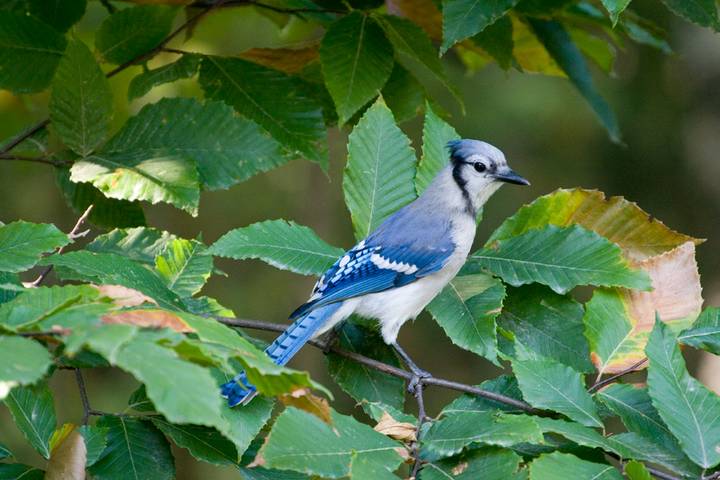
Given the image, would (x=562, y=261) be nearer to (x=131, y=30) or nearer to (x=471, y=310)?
(x=471, y=310)

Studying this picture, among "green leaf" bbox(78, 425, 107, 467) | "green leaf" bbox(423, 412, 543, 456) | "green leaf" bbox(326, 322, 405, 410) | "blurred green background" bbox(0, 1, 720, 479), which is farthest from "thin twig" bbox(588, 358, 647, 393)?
"blurred green background" bbox(0, 1, 720, 479)

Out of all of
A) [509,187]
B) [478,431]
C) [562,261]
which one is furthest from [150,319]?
[509,187]

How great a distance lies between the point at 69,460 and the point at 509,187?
4.87 metres

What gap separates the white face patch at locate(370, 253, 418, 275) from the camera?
229 cm

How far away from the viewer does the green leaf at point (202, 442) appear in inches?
62.3

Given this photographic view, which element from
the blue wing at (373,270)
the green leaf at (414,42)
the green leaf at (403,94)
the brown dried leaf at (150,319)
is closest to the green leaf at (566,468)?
the brown dried leaf at (150,319)

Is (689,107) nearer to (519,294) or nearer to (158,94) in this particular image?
(158,94)

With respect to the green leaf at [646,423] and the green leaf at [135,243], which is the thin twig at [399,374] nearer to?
the green leaf at [646,423]

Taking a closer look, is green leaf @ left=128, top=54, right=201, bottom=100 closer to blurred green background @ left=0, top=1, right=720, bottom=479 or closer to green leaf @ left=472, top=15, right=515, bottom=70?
green leaf @ left=472, top=15, right=515, bottom=70

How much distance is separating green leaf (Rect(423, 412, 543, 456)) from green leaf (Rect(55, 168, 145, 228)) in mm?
991

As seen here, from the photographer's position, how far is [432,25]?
2447 millimetres

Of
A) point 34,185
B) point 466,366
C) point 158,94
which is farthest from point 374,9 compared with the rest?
point 466,366

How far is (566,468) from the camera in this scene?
4.38 ft

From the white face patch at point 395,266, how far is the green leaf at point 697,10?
A: 824 millimetres
